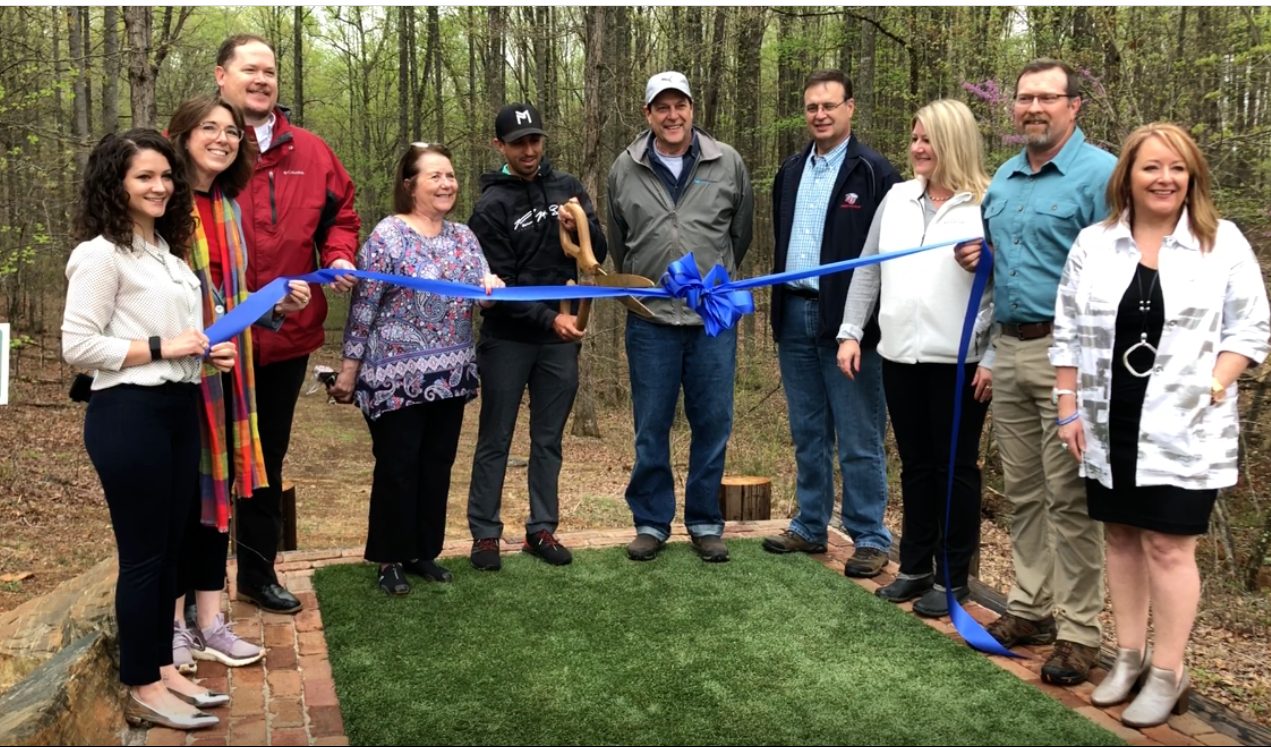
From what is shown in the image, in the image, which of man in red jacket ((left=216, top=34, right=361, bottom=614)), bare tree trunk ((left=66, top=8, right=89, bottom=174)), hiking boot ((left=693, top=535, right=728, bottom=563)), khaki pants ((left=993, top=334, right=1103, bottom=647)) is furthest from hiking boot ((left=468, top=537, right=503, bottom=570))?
bare tree trunk ((left=66, top=8, right=89, bottom=174))

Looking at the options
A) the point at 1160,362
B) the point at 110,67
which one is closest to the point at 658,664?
the point at 1160,362

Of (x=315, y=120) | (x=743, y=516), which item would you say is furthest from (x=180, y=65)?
(x=743, y=516)

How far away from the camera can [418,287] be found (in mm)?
3893

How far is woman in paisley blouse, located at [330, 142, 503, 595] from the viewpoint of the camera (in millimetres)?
4109

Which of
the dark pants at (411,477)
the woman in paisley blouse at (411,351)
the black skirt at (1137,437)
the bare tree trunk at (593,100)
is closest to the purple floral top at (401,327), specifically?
the woman in paisley blouse at (411,351)

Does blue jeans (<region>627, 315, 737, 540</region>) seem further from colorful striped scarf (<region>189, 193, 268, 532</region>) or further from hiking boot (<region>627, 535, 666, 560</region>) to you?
colorful striped scarf (<region>189, 193, 268, 532</region>)

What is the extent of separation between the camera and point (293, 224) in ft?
12.8

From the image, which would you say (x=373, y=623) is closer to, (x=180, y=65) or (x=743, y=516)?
(x=743, y=516)

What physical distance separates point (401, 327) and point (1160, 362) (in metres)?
2.79

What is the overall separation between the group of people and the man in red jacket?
12 millimetres

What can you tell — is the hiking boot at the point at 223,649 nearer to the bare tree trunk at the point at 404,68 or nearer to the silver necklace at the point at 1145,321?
the silver necklace at the point at 1145,321

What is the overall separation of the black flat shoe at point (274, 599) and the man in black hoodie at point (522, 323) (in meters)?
0.86

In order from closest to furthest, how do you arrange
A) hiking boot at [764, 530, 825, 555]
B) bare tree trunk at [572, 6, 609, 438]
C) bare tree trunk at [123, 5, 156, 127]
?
hiking boot at [764, 530, 825, 555]
bare tree trunk at [123, 5, 156, 127]
bare tree trunk at [572, 6, 609, 438]

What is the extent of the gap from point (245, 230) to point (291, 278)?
0.36 meters
